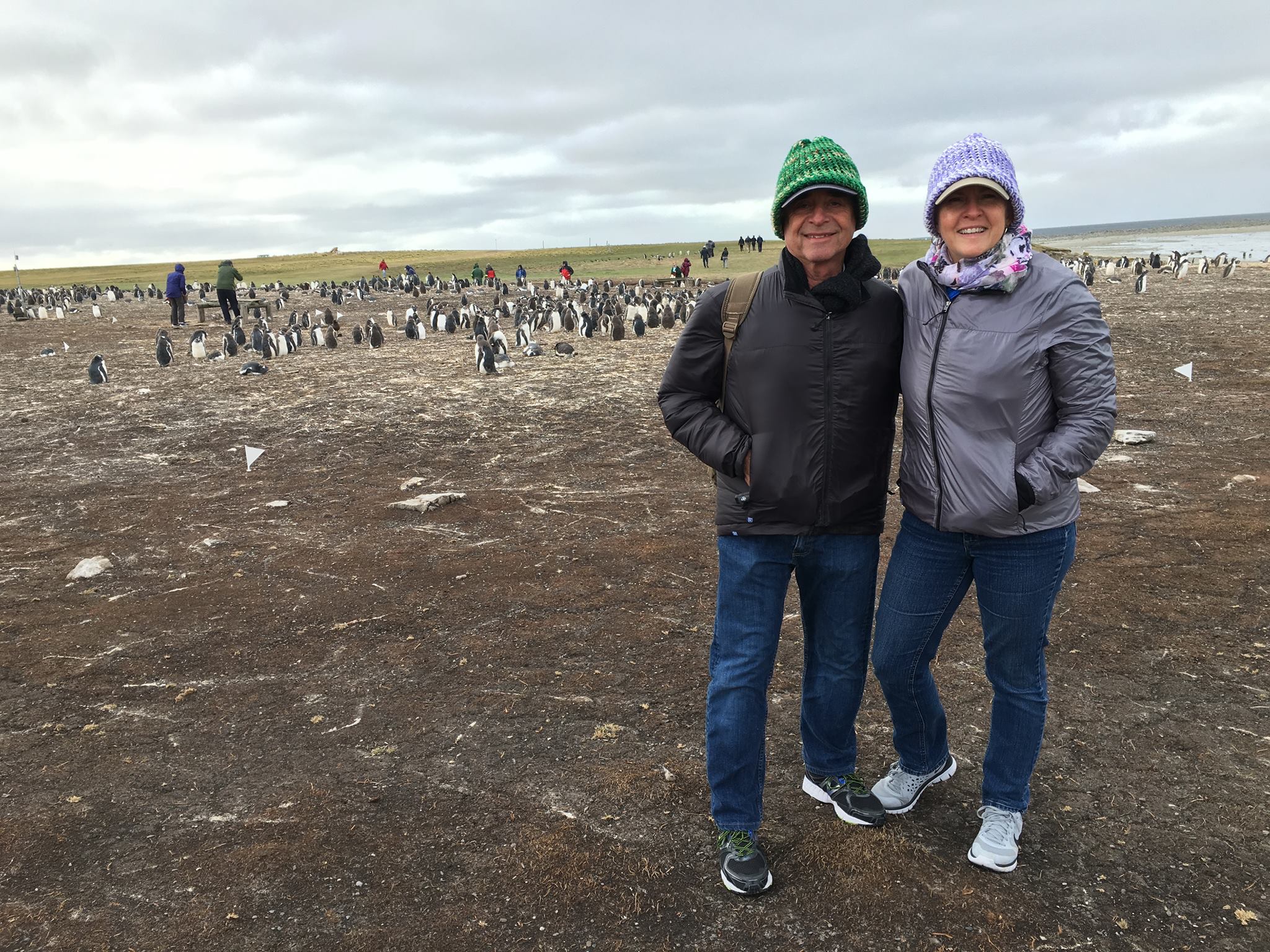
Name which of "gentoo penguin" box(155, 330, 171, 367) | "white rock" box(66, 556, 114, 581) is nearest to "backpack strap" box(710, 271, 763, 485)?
"white rock" box(66, 556, 114, 581)

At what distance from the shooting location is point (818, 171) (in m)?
2.62

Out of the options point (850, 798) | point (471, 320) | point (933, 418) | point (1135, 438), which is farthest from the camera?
point (471, 320)

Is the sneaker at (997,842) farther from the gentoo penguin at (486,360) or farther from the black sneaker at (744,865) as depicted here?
the gentoo penguin at (486,360)

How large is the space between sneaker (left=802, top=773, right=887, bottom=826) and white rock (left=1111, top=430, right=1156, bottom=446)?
21.7 feet

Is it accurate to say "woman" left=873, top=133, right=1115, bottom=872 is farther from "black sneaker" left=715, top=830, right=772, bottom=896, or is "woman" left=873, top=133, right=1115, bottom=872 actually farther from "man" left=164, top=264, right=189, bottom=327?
"man" left=164, top=264, right=189, bottom=327

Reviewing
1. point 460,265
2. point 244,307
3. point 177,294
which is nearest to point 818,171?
point 177,294

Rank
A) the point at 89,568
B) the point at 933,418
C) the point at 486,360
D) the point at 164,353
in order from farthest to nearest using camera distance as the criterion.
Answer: the point at 164,353
the point at 486,360
the point at 89,568
the point at 933,418

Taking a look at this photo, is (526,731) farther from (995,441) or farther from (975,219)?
(975,219)

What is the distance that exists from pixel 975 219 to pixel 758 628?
1473mm

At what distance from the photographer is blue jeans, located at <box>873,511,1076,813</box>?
2.68m

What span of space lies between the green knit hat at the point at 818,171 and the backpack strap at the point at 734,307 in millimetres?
196

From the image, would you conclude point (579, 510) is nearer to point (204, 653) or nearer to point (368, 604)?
point (368, 604)

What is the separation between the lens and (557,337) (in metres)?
18.6

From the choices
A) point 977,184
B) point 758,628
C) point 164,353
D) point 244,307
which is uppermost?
point 244,307
